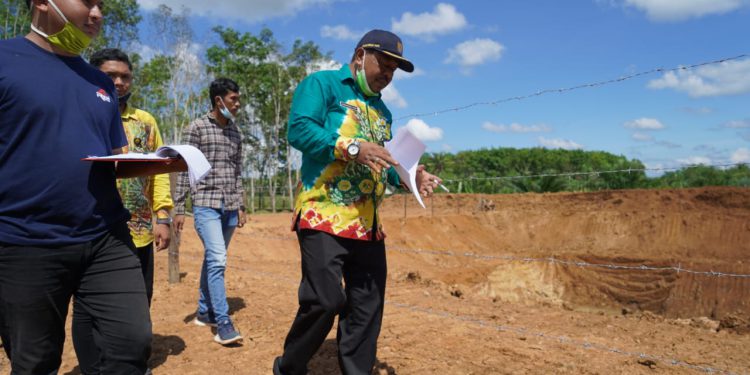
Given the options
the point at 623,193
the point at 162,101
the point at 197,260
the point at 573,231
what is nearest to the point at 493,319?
the point at 197,260

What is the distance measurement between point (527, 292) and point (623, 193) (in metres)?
8.26

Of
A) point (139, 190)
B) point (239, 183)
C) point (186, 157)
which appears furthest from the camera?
point (239, 183)

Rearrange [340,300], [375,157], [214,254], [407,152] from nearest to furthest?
1. [375,157]
2. [407,152]
3. [340,300]
4. [214,254]

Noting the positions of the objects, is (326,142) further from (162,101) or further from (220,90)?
(162,101)

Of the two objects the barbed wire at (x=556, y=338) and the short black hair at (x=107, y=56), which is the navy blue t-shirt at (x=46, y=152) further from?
the barbed wire at (x=556, y=338)

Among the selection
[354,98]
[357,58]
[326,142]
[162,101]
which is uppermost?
[162,101]

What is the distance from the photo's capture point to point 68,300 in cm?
201

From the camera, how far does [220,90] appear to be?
14.2 feet

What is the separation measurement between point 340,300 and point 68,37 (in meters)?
1.68

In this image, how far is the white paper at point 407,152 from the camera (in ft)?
8.32

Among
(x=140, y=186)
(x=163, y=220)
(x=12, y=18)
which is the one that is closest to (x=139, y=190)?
(x=140, y=186)

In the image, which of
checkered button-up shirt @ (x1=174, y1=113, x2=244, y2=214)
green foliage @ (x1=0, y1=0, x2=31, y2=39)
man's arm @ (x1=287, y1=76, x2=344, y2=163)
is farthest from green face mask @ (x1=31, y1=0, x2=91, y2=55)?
green foliage @ (x1=0, y1=0, x2=31, y2=39)

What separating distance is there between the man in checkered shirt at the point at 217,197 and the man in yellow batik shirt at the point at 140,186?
0.60 m

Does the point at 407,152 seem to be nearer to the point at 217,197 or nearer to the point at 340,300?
the point at 340,300
